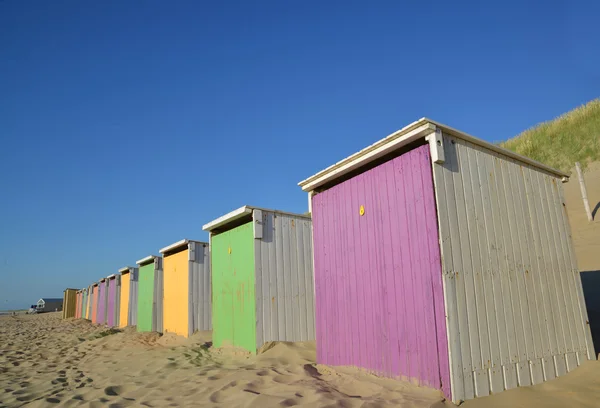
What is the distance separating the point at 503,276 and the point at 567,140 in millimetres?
16466

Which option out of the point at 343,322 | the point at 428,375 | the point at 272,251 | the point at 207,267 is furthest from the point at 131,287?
the point at 428,375

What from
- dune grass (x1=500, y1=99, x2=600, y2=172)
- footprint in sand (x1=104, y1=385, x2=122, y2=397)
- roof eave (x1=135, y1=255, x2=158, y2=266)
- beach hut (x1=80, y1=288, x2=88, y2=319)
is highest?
dune grass (x1=500, y1=99, x2=600, y2=172)

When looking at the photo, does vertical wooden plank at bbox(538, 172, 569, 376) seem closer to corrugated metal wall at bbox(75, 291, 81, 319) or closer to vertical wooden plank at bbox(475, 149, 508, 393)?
vertical wooden plank at bbox(475, 149, 508, 393)

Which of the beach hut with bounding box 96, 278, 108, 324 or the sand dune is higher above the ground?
the beach hut with bounding box 96, 278, 108, 324

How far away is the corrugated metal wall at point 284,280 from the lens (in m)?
8.12

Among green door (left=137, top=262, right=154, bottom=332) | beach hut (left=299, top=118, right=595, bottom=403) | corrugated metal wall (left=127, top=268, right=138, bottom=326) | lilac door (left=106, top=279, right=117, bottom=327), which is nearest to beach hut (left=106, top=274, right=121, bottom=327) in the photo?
lilac door (left=106, top=279, right=117, bottom=327)

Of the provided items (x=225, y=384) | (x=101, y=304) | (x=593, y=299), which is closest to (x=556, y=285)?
(x=593, y=299)

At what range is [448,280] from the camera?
166 inches

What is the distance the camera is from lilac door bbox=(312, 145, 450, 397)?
4.39 meters

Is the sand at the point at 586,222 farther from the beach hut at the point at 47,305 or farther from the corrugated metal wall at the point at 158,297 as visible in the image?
the beach hut at the point at 47,305

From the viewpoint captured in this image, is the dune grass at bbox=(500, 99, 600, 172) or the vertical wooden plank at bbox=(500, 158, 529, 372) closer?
the vertical wooden plank at bbox=(500, 158, 529, 372)

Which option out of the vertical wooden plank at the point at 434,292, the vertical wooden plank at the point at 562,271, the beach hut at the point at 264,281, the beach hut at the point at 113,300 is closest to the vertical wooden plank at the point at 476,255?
the vertical wooden plank at the point at 434,292

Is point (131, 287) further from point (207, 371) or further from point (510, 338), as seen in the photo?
point (510, 338)

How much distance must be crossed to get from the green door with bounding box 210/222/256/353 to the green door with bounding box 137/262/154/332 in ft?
21.1
